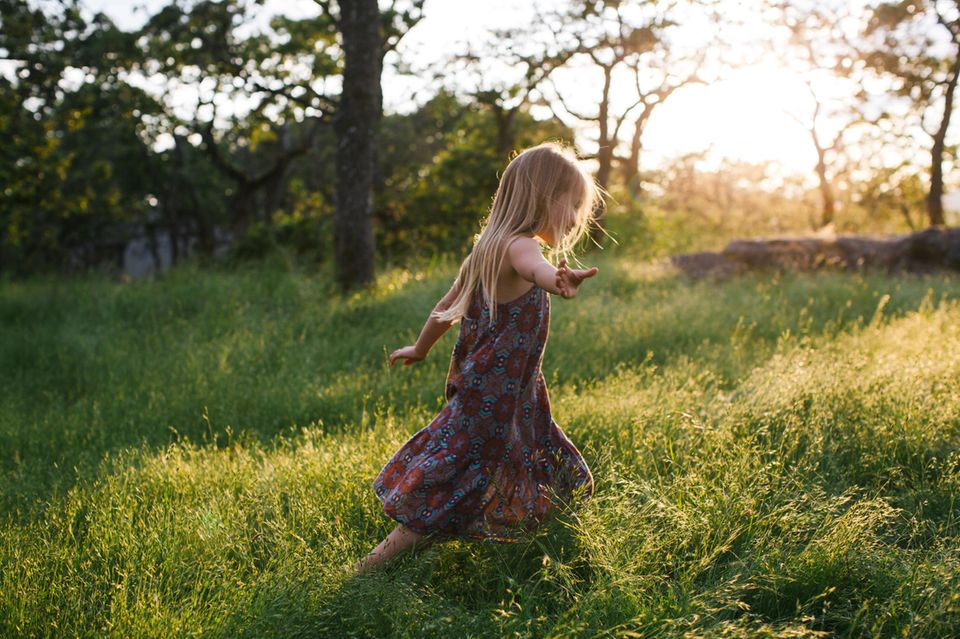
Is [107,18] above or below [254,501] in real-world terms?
above

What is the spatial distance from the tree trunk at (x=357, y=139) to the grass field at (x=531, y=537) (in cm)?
291

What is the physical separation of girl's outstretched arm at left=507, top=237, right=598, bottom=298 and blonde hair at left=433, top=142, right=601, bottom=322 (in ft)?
0.30

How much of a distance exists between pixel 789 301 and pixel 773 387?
14.8 feet

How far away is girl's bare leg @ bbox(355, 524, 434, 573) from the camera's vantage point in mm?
2874

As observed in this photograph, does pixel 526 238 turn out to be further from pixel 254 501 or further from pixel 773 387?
pixel 773 387

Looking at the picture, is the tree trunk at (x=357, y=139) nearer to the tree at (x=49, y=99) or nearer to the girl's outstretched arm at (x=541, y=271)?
the tree at (x=49, y=99)

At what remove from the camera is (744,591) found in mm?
2672

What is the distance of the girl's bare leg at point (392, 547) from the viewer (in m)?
2.87

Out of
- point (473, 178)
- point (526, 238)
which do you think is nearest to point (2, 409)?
point (526, 238)

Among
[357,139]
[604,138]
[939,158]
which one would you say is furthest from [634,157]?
[357,139]

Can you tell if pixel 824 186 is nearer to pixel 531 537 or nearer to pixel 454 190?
pixel 454 190

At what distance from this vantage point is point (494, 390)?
296 cm

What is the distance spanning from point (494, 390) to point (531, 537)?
64 cm

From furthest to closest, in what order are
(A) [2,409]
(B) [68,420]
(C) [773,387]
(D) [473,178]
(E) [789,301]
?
(D) [473,178] → (E) [789,301] → (A) [2,409] → (B) [68,420] → (C) [773,387]
